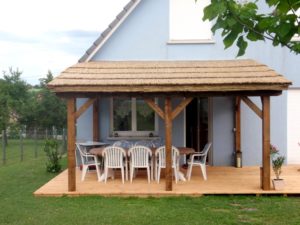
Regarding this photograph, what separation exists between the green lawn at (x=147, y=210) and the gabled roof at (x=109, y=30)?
197 inches

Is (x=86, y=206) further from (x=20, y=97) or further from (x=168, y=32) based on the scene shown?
(x=20, y=97)

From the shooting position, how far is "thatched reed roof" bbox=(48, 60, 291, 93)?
10078mm

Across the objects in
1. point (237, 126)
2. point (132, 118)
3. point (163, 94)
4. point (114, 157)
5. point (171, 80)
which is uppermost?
point (171, 80)

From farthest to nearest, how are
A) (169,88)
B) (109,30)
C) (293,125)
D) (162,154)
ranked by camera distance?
(293,125)
(109,30)
(162,154)
(169,88)

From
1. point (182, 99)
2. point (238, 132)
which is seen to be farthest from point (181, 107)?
point (238, 132)

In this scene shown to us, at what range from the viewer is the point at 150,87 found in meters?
10.1

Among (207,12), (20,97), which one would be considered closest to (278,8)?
(207,12)

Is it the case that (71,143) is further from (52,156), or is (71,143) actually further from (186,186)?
(52,156)

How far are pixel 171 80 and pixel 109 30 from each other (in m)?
4.41

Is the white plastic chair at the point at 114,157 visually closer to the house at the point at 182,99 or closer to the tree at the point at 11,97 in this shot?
the house at the point at 182,99

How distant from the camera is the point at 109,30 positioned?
13.9 metres

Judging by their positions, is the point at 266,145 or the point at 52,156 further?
the point at 52,156

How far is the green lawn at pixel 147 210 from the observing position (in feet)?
26.7

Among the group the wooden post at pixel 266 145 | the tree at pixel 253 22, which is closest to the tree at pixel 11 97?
the wooden post at pixel 266 145
